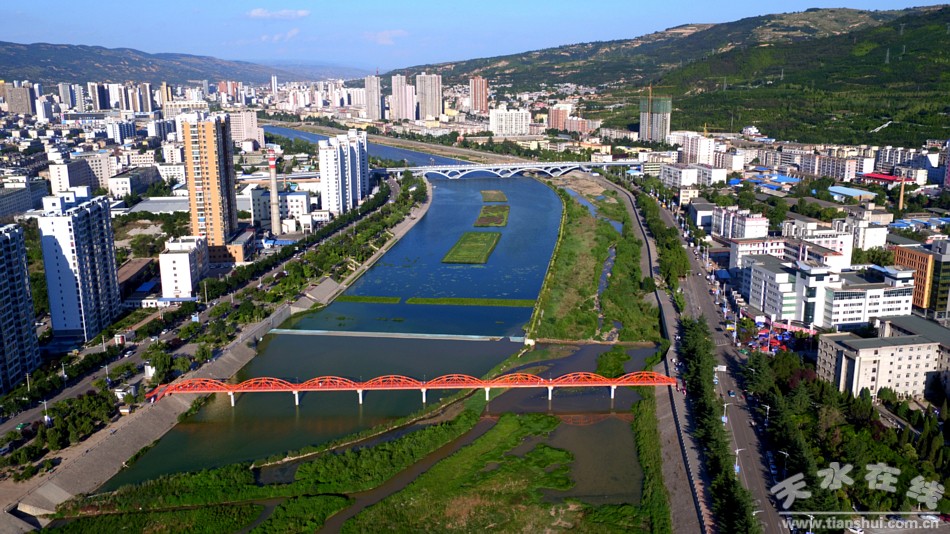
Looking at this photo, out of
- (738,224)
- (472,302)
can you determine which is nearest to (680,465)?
(472,302)

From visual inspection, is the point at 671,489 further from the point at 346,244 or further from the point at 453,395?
the point at 346,244

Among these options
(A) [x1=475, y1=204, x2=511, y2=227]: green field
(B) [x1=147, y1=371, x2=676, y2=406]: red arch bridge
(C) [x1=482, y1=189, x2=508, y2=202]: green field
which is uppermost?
(C) [x1=482, y1=189, x2=508, y2=202]: green field

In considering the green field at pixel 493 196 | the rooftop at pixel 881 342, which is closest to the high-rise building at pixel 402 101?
the green field at pixel 493 196

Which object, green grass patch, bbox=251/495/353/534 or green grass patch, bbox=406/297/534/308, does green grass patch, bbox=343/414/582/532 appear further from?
green grass patch, bbox=406/297/534/308

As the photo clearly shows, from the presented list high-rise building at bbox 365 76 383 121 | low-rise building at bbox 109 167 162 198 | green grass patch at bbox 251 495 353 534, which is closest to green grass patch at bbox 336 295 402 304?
green grass patch at bbox 251 495 353 534

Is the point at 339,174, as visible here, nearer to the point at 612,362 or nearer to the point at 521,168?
the point at 521,168
